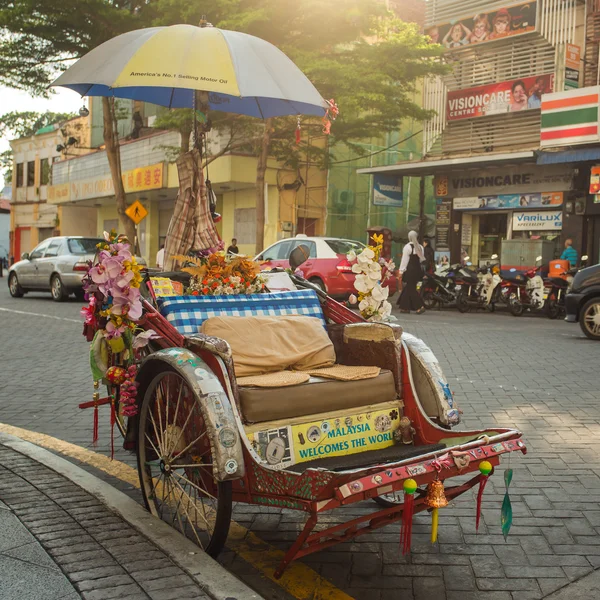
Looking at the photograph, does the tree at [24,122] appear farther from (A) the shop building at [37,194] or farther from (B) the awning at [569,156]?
(B) the awning at [569,156]

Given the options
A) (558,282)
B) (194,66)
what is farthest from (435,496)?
(558,282)

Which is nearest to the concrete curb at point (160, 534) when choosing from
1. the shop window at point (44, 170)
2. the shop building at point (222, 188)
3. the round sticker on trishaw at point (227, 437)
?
the round sticker on trishaw at point (227, 437)

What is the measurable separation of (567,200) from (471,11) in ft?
23.3

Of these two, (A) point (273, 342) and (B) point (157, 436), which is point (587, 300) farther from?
(B) point (157, 436)

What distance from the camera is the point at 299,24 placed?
21.9 m

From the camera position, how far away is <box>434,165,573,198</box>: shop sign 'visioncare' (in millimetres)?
21625

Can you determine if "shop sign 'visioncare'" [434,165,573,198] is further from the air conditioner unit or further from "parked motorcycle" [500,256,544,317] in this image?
the air conditioner unit

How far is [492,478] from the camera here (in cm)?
480

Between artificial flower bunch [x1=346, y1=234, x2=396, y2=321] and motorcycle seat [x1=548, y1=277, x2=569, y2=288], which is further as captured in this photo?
motorcycle seat [x1=548, y1=277, x2=569, y2=288]

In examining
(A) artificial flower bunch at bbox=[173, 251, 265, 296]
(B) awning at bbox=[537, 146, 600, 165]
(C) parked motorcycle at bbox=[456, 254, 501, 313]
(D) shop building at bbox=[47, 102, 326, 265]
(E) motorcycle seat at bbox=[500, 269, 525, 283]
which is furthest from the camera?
(D) shop building at bbox=[47, 102, 326, 265]

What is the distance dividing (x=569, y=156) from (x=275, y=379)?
17.9 metres

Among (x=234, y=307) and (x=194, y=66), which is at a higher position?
(x=194, y=66)

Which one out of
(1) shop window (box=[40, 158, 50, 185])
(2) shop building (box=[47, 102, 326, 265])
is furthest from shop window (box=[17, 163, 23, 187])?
(2) shop building (box=[47, 102, 326, 265])

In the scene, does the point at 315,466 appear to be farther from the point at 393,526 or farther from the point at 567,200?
the point at 567,200
